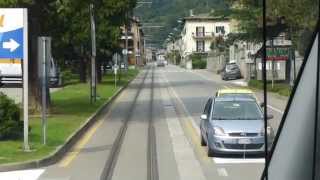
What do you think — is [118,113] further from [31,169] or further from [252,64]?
[252,64]

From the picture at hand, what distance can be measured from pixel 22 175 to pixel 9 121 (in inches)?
206

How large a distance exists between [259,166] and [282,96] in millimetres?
30569

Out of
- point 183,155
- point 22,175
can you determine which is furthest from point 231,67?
point 22,175

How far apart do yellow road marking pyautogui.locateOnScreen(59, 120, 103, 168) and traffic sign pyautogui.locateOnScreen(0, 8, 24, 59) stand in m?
2.74

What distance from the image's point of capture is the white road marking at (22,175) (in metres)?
14.2

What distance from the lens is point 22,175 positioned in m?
14.7

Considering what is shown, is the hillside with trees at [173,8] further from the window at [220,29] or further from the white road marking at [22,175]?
Result: the window at [220,29]

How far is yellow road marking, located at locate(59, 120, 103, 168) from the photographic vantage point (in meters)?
16.8

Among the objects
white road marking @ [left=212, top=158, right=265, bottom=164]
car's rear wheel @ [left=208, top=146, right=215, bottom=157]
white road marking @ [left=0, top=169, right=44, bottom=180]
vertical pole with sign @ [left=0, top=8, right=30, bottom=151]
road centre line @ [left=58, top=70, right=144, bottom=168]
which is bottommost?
road centre line @ [left=58, top=70, right=144, bottom=168]

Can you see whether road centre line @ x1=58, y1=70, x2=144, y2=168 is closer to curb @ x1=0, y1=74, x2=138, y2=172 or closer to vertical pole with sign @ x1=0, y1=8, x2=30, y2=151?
curb @ x1=0, y1=74, x2=138, y2=172

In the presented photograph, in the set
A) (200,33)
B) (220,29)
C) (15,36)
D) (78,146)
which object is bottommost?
(78,146)

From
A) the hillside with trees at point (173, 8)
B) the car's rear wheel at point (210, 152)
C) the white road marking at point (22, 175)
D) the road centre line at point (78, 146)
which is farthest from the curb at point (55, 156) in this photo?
the hillside with trees at point (173, 8)

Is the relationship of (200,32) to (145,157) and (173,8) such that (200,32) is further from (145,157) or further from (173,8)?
(145,157)

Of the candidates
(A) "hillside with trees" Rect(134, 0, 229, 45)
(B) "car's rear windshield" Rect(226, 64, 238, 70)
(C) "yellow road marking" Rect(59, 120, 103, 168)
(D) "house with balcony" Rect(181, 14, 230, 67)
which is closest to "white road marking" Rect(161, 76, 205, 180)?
(C) "yellow road marking" Rect(59, 120, 103, 168)
